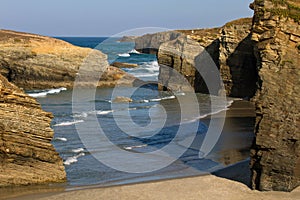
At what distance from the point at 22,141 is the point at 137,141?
29.1 ft

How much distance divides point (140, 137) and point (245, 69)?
1851 cm

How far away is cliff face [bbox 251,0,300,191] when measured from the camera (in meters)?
14.3

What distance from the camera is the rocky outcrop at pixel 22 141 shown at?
592 inches

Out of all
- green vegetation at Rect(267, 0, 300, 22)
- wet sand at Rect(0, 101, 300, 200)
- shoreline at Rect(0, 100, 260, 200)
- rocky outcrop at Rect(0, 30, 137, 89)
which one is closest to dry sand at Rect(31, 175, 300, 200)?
wet sand at Rect(0, 101, 300, 200)

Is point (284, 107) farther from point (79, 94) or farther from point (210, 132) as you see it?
point (79, 94)

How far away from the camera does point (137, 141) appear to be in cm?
2336

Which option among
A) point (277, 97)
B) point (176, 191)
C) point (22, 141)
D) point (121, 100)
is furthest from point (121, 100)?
point (277, 97)

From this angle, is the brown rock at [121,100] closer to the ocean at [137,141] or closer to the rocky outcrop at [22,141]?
the ocean at [137,141]

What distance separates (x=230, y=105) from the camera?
35.3m

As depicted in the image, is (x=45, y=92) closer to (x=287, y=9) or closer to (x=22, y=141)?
(x=22, y=141)

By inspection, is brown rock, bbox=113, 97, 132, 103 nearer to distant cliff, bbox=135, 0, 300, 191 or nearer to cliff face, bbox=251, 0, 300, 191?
distant cliff, bbox=135, 0, 300, 191

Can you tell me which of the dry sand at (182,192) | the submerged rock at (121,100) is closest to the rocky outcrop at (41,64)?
the submerged rock at (121,100)

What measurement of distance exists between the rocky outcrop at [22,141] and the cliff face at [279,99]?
6785 mm

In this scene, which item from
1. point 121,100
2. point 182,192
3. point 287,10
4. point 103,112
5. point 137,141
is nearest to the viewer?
point 287,10
